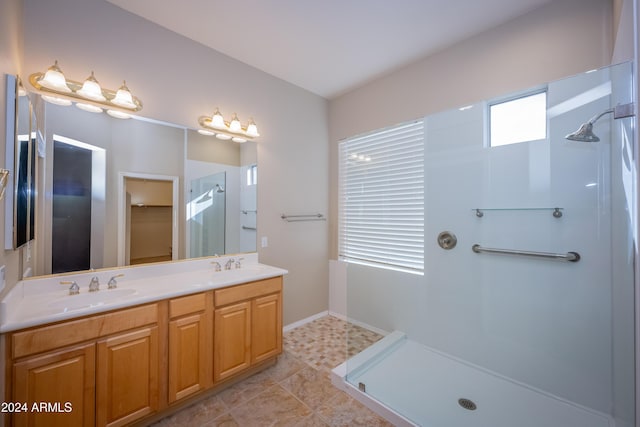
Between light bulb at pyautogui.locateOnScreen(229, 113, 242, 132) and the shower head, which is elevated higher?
light bulb at pyautogui.locateOnScreen(229, 113, 242, 132)

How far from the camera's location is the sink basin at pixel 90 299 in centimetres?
141

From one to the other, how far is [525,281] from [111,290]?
296cm

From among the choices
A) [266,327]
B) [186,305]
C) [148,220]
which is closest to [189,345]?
[186,305]

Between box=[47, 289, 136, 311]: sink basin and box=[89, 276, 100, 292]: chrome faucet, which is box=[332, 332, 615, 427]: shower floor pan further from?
box=[89, 276, 100, 292]: chrome faucet

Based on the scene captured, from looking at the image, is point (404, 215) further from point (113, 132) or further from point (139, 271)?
point (113, 132)

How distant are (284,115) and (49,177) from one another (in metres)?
2.08

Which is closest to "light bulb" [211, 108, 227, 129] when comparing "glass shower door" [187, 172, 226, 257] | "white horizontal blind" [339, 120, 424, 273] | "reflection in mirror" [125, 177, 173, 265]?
"glass shower door" [187, 172, 226, 257]

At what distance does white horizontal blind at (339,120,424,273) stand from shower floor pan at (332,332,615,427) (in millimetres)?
868

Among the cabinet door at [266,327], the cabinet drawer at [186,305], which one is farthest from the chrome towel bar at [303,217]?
the cabinet drawer at [186,305]

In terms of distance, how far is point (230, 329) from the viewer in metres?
1.93

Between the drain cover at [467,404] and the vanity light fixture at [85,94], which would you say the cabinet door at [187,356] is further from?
the drain cover at [467,404]

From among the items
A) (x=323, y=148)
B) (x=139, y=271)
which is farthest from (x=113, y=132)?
(x=323, y=148)

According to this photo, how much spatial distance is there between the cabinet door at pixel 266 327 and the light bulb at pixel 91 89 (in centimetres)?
186

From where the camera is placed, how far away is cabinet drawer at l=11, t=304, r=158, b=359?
1.18 metres
